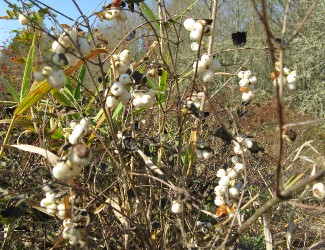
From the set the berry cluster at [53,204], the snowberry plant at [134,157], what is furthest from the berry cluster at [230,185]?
the berry cluster at [53,204]

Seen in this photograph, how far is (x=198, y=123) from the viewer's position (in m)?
1.43

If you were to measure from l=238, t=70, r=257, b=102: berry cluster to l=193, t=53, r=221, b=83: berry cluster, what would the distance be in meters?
0.26

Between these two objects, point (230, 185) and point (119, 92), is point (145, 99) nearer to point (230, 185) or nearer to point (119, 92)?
point (119, 92)

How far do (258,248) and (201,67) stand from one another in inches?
43.5

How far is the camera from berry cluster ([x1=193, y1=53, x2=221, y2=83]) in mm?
1161

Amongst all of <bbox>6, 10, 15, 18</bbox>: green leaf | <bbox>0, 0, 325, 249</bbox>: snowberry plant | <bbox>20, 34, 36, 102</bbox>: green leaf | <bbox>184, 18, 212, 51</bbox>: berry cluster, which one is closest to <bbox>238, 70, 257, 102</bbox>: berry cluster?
<bbox>0, 0, 325, 249</bbox>: snowberry plant

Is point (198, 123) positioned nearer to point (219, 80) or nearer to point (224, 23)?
point (219, 80)

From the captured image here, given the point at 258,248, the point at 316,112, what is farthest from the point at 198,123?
the point at 316,112

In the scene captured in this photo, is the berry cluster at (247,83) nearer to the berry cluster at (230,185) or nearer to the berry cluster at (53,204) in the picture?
the berry cluster at (230,185)

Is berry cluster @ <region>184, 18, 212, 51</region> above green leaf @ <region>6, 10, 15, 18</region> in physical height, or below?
below

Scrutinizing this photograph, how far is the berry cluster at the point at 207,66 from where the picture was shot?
45.7 inches

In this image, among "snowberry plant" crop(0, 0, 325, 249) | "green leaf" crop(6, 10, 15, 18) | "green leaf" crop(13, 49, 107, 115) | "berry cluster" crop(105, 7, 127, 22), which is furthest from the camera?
"green leaf" crop(6, 10, 15, 18)

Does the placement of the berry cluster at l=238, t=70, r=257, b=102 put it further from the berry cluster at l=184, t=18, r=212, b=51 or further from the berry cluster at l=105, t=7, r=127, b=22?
the berry cluster at l=105, t=7, r=127, b=22

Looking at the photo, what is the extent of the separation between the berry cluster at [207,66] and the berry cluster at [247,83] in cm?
26
